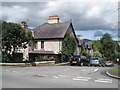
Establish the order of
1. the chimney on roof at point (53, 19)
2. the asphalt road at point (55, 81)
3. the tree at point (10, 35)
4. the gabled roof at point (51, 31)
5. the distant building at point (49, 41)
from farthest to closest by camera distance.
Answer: the chimney on roof at point (53, 19) → the gabled roof at point (51, 31) → the distant building at point (49, 41) → the tree at point (10, 35) → the asphalt road at point (55, 81)

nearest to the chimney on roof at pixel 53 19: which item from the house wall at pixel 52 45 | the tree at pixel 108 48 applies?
the house wall at pixel 52 45

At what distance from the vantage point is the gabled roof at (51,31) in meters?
36.0

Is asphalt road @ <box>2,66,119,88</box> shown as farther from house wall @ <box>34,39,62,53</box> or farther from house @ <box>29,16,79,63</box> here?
house wall @ <box>34,39,62,53</box>

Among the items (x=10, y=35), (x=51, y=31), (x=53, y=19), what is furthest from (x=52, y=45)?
(x=10, y=35)

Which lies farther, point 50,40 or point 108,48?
point 108,48

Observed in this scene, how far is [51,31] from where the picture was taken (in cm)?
3788

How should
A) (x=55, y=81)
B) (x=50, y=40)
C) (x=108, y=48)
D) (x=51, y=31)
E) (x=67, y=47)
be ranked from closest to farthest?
(x=55, y=81)
(x=67, y=47)
(x=50, y=40)
(x=51, y=31)
(x=108, y=48)

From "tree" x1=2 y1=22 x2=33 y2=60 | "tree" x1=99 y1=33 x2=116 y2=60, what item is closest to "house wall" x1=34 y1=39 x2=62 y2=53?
"tree" x1=2 y1=22 x2=33 y2=60

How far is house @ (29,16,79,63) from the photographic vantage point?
3494 cm

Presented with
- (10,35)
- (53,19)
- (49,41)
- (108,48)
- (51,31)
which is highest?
(53,19)

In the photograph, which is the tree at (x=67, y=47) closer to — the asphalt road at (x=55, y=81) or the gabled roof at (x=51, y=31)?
the gabled roof at (x=51, y=31)

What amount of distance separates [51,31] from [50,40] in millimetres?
2452

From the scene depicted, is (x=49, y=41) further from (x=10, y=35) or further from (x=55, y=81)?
(x=55, y=81)

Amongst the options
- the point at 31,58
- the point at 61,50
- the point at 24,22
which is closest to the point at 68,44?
the point at 61,50
